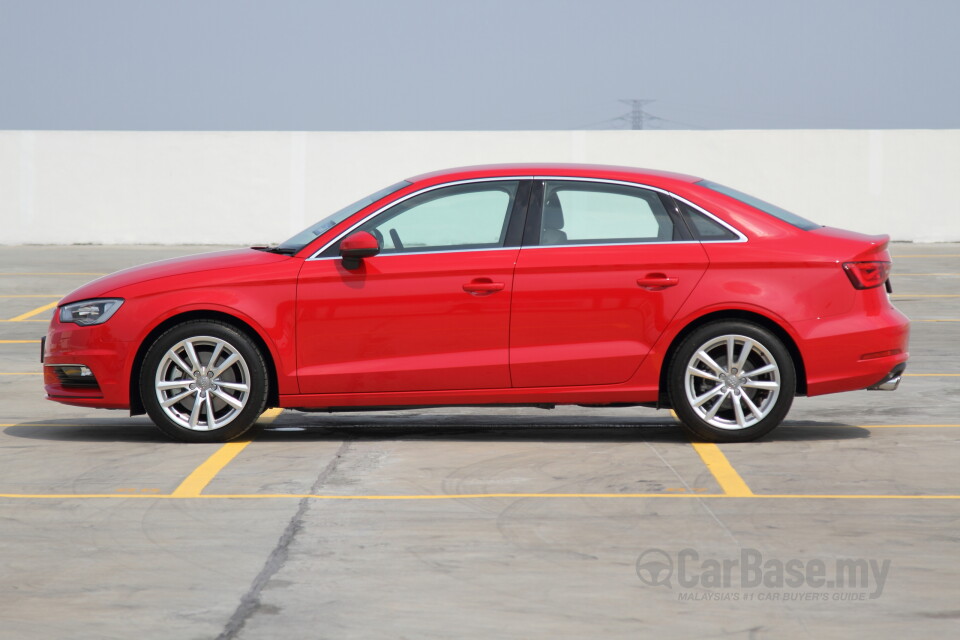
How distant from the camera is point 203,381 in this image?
7.65m

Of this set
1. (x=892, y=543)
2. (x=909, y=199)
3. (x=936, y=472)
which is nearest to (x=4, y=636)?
(x=892, y=543)

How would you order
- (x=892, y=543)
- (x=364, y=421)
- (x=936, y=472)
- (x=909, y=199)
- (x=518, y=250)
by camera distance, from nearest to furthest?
1. (x=892, y=543)
2. (x=936, y=472)
3. (x=518, y=250)
4. (x=364, y=421)
5. (x=909, y=199)

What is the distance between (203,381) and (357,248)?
1196mm

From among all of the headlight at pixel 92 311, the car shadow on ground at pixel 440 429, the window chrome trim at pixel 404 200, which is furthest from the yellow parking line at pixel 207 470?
the window chrome trim at pixel 404 200

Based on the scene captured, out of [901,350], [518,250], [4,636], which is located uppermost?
[518,250]

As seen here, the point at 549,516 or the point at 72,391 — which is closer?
the point at 549,516

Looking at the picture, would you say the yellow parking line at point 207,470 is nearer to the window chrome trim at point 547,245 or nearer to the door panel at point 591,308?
the window chrome trim at point 547,245

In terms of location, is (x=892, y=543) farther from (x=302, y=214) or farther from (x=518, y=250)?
(x=302, y=214)

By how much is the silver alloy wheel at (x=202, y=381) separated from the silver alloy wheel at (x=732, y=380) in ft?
8.44

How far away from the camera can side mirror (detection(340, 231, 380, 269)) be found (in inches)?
294

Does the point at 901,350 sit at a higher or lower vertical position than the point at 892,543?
higher

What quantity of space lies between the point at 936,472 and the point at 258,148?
954 inches

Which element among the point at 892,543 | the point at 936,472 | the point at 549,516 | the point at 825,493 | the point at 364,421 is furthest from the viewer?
the point at 364,421

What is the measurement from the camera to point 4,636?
437cm
